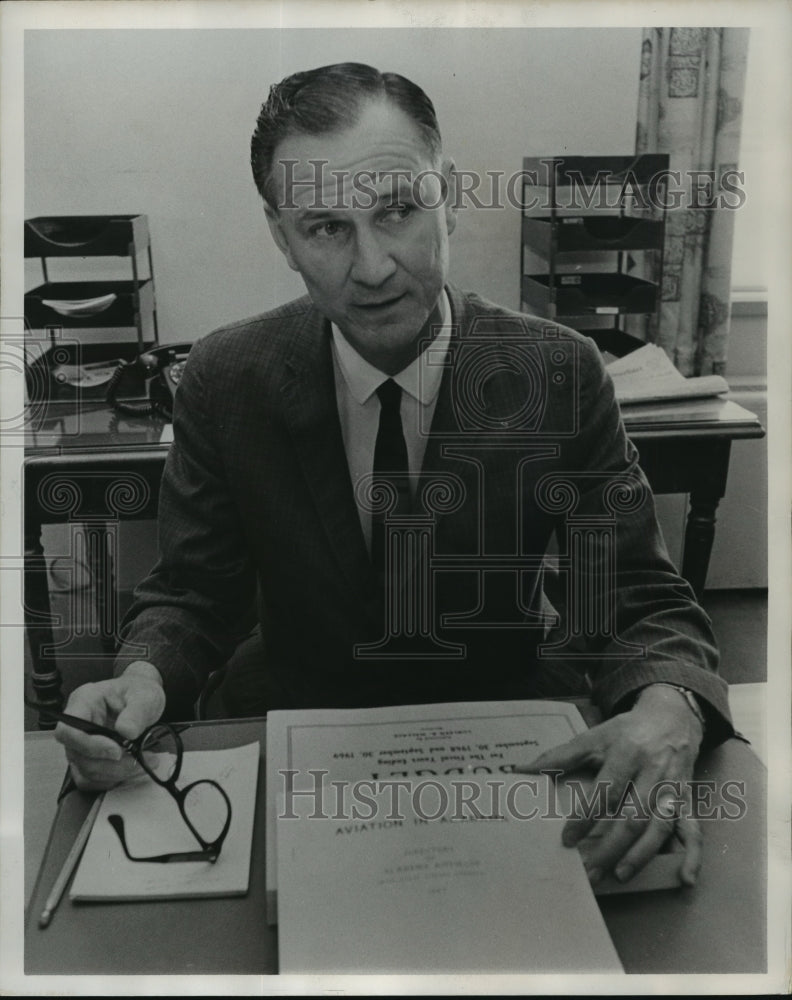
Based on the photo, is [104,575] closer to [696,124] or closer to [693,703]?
[693,703]

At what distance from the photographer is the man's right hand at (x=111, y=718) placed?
2.90ft

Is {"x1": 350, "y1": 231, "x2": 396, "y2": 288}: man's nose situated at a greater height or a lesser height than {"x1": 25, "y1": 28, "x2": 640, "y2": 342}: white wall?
lesser

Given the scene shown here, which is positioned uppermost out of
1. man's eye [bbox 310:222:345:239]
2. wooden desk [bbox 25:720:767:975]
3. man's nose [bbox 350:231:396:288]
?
man's eye [bbox 310:222:345:239]

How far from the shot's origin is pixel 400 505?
1.14 m

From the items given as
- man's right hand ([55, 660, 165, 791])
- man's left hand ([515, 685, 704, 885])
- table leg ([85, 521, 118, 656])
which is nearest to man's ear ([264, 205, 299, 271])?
table leg ([85, 521, 118, 656])

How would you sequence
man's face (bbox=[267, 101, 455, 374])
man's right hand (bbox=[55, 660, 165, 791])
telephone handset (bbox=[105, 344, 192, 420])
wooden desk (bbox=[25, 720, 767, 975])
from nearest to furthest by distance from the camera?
wooden desk (bbox=[25, 720, 767, 975])
man's right hand (bbox=[55, 660, 165, 791])
man's face (bbox=[267, 101, 455, 374])
telephone handset (bbox=[105, 344, 192, 420])

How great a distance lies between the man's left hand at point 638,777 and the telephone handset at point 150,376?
0.63m

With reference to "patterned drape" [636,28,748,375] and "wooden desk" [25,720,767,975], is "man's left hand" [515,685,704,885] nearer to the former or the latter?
"wooden desk" [25,720,767,975]

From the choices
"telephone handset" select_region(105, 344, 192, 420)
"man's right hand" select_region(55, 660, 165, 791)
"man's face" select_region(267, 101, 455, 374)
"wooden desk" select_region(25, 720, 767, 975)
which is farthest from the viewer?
"telephone handset" select_region(105, 344, 192, 420)

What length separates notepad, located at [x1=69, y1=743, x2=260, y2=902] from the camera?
792mm

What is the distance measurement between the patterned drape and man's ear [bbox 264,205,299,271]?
0.46 metres

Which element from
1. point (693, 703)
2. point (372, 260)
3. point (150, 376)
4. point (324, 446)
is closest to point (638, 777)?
point (693, 703)

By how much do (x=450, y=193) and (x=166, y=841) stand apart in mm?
781

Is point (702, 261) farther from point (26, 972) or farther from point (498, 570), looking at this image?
point (26, 972)
